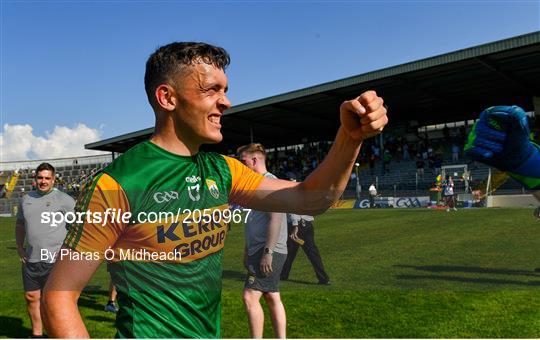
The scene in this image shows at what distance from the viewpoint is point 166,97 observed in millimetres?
1778

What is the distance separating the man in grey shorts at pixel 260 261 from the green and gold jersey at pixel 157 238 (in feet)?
8.82

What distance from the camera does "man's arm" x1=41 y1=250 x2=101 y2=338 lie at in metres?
1.39

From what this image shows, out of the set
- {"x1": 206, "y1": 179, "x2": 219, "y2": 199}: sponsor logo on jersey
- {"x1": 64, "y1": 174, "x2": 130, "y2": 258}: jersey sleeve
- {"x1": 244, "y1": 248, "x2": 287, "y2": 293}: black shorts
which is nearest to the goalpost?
{"x1": 244, "y1": 248, "x2": 287, "y2": 293}: black shorts

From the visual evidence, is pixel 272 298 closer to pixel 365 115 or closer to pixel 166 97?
pixel 166 97

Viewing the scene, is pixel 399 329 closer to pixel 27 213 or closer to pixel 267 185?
pixel 267 185

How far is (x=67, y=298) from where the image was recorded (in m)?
1.41

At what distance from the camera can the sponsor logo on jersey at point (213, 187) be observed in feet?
6.33

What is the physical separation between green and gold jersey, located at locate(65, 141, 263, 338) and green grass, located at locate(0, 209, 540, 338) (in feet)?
3.78

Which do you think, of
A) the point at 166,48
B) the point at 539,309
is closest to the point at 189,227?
the point at 166,48

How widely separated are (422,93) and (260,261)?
26186mm

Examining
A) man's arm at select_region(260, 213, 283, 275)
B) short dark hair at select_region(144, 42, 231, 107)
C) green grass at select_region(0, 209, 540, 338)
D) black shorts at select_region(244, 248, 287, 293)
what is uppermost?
short dark hair at select_region(144, 42, 231, 107)

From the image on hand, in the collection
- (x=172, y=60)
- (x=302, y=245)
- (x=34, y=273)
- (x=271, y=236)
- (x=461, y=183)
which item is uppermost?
(x=172, y=60)

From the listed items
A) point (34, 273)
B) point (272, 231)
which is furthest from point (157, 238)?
point (34, 273)

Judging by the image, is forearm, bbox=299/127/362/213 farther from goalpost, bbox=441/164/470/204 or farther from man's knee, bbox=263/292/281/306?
goalpost, bbox=441/164/470/204
